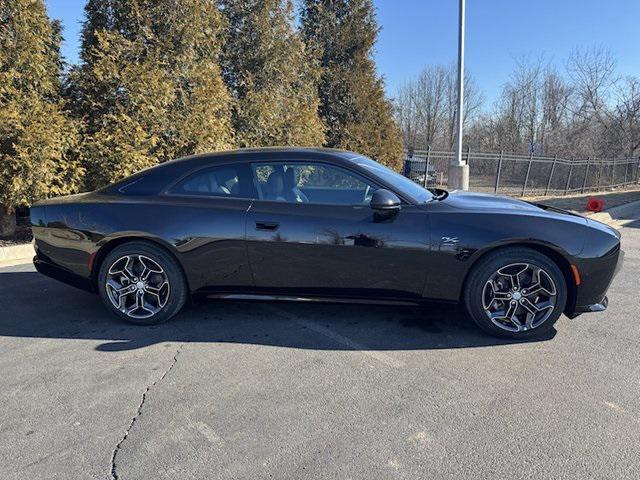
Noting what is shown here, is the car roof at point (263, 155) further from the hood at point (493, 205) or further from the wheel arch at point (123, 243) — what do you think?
the hood at point (493, 205)

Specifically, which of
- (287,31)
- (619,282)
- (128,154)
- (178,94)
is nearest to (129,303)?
(128,154)

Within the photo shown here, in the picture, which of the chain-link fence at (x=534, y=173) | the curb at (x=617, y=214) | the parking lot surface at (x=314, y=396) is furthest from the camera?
the chain-link fence at (x=534, y=173)

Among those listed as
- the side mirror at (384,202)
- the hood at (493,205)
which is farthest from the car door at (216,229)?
the hood at (493,205)

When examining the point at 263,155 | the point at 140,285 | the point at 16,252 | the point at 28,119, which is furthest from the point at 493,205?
the point at 28,119

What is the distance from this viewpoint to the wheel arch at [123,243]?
3952 millimetres

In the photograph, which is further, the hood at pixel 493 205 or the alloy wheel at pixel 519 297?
the hood at pixel 493 205

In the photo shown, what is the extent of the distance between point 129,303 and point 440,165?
24.0 metres

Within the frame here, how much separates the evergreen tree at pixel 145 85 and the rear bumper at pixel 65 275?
150 inches

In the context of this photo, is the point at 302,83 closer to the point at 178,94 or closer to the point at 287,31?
the point at 287,31

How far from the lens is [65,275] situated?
13.9 ft

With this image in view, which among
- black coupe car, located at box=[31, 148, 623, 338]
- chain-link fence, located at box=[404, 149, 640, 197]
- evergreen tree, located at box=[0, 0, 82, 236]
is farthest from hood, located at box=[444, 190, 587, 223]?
chain-link fence, located at box=[404, 149, 640, 197]

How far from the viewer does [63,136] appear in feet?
24.2

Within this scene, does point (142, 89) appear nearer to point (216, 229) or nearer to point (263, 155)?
point (263, 155)

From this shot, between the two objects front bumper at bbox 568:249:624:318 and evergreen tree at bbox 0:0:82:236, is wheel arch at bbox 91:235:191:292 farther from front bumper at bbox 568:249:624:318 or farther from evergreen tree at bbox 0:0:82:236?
evergreen tree at bbox 0:0:82:236
